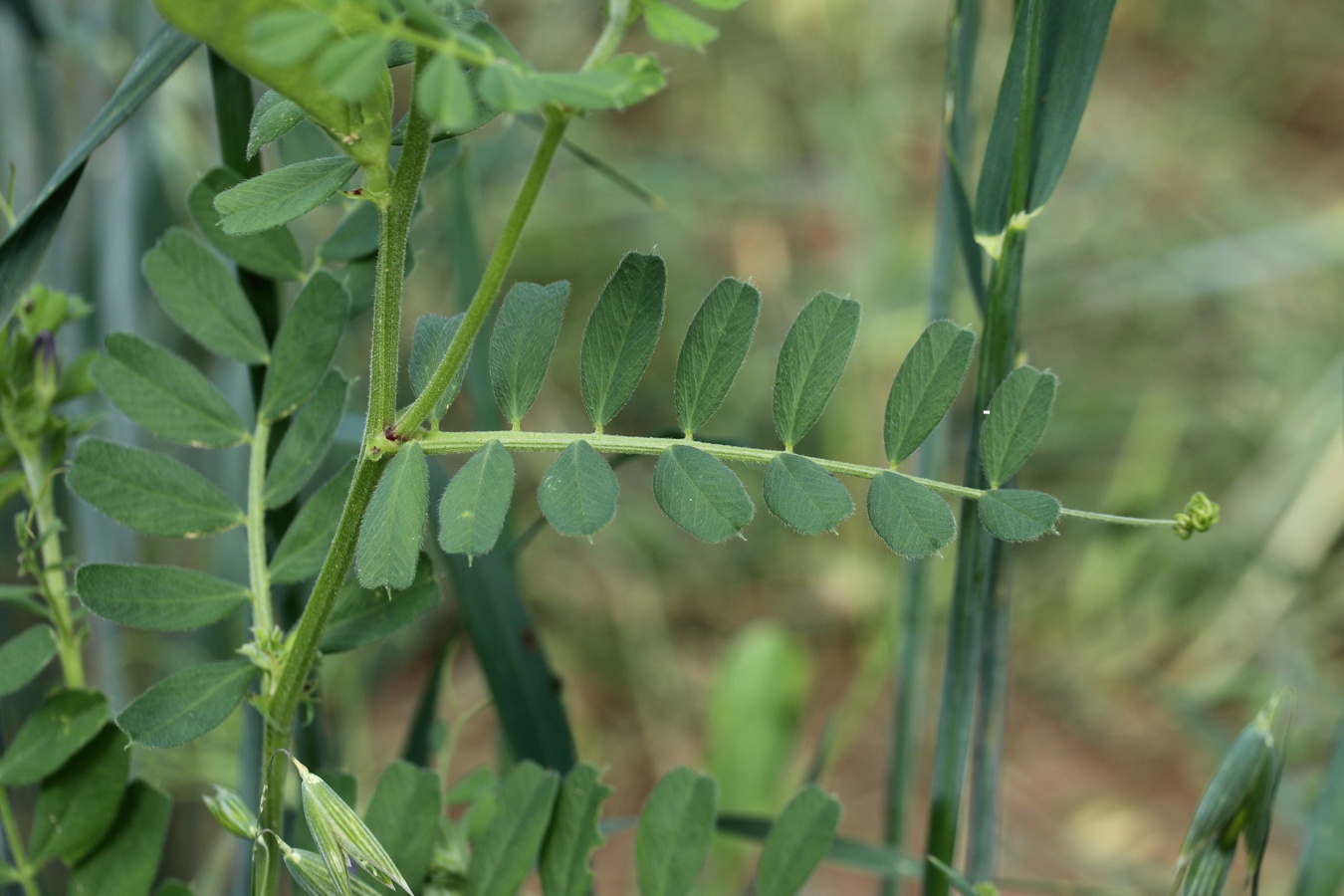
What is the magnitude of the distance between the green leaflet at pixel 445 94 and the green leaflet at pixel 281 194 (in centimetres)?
6

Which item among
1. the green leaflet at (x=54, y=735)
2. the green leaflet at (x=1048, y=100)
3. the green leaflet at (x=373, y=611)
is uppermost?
the green leaflet at (x=1048, y=100)

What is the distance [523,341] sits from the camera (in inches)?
12.5

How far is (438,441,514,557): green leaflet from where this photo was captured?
273 millimetres

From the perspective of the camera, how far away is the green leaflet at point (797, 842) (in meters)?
0.37

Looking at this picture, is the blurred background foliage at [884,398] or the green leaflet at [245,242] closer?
the green leaflet at [245,242]

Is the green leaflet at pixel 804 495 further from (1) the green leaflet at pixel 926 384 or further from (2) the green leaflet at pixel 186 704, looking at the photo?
(2) the green leaflet at pixel 186 704

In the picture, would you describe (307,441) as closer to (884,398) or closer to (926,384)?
(926,384)

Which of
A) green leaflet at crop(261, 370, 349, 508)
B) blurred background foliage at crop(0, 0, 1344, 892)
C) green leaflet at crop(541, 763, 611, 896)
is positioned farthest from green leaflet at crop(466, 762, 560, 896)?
blurred background foliage at crop(0, 0, 1344, 892)

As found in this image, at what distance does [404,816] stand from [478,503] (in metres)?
0.14

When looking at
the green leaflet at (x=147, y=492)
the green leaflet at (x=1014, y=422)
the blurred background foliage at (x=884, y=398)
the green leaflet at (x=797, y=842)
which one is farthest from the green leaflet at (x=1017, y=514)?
the blurred background foliage at (x=884, y=398)

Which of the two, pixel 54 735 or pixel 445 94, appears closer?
pixel 445 94

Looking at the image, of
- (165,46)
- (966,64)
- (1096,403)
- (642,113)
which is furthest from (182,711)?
(642,113)

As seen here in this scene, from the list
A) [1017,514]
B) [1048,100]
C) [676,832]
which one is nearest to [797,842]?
[676,832]

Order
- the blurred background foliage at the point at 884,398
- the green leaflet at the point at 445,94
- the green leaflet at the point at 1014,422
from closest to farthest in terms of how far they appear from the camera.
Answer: the green leaflet at the point at 445,94, the green leaflet at the point at 1014,422, the blurred background foliage at the point at 884,398
